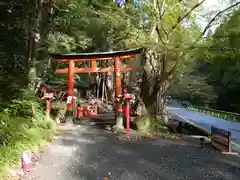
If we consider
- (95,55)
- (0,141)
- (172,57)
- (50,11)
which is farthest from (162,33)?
(0,141)

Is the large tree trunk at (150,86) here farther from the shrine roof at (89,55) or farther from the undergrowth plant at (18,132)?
the undergrowth plant at (18,132)

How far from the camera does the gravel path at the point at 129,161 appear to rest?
13.3 ft

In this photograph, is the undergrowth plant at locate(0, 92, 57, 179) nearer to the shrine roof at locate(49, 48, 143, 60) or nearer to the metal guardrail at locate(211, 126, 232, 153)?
the shrine roof at locate(49, 48, 143, 60)

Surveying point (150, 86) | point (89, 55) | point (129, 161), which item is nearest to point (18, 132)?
point (129, 161)

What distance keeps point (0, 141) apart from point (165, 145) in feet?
14.4

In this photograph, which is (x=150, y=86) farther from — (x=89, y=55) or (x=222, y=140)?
(x=222, y=140)

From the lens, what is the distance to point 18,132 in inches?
176

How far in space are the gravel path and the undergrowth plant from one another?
0.40m

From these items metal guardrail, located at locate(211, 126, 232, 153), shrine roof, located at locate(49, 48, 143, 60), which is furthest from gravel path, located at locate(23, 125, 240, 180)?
shrine roof, located at locate(49, 48, 143, 60)

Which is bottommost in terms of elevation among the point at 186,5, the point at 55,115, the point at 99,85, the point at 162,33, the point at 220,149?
the point at 220,149

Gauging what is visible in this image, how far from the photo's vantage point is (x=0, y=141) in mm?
4043

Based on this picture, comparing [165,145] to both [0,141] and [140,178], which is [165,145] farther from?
[0,141]

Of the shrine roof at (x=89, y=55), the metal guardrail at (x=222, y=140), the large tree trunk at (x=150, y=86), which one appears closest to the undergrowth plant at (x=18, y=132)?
the shrine roof at (x=89, y=55)

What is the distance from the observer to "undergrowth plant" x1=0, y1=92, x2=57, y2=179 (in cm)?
374
